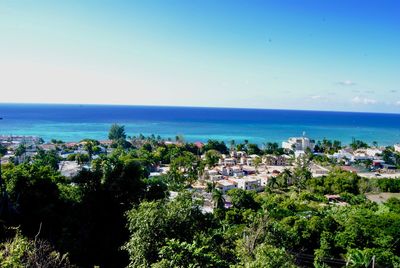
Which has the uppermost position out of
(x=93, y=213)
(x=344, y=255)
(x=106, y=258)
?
(x=93, y=213)

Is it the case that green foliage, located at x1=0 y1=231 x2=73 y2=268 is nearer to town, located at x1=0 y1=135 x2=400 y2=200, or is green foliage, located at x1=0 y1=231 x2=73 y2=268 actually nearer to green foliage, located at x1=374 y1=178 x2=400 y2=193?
town, located at x1=0 y1=135 x2=400 y2=200

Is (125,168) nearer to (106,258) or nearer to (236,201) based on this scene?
(106,258)

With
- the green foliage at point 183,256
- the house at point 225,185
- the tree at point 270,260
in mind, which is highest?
the tree at point 270,260

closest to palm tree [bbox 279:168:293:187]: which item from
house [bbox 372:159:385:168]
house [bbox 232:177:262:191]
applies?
house [bbox 232:177:262:191]

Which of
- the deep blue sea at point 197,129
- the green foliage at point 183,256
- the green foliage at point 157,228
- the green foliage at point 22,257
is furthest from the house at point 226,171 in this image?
the deep blue sea at point 197,129

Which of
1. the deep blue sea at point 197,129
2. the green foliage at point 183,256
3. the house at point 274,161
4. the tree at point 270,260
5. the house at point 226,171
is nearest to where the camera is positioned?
the tree at point 270,260

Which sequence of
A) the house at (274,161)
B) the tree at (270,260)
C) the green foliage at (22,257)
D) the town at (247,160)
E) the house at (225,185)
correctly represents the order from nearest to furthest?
the green foliage at (22,257) < the tree at (270,260) < the house at (225,185) < the town at (247,160) < the house at (274,161)

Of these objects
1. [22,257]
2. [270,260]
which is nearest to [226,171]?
[270,260]

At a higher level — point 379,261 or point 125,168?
point 125,168

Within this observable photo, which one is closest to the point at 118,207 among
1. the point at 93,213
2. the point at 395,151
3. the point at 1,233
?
the point at 93,213

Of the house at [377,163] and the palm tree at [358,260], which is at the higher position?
the palm tree at [358,260]

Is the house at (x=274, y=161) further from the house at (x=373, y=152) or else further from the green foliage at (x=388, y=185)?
the house at (x=373, y=152)
